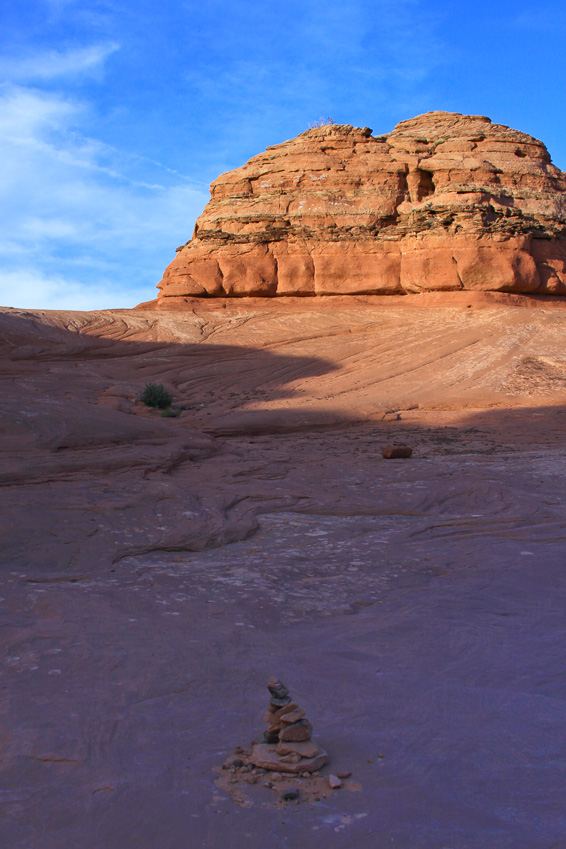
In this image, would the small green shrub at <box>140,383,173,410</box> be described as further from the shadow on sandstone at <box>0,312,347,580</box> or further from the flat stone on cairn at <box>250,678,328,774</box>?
the flat stone on cairn at <box>250,678,328,774</box>

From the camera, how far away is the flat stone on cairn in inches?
84.8

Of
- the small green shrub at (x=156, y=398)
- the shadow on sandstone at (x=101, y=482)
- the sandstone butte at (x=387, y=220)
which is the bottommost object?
the shadow on sandstone at (x=101, y=482)

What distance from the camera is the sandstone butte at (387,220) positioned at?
24203mm

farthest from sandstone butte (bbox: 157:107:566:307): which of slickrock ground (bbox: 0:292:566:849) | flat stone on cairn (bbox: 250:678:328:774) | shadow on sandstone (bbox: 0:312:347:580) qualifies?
flat stone on cairn (bbox: 250:678:328:774)

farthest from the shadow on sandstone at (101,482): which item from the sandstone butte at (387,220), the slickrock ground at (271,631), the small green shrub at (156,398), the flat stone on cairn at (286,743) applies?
the sandstone butte at (387,220)

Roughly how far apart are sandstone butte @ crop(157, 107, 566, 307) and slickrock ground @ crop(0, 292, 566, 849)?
Result: 1464cm

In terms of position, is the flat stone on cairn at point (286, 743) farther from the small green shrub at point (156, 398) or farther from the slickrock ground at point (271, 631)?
the small green shrub at point (156, 398)

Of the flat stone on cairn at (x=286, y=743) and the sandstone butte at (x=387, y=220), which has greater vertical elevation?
the sandstone butte at (x=387, y=220)

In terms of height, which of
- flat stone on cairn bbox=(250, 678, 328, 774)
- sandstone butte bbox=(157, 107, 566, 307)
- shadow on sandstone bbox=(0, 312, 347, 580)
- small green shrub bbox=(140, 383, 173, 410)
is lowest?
flat stone on cairn bbox=(250, 678, 328, 774)

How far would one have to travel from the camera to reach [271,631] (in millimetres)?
3525

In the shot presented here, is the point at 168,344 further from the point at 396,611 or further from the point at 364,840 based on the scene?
the point at 364,840

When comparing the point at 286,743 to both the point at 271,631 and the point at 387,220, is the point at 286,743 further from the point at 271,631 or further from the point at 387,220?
the point at 387,220

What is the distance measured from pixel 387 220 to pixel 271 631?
2413 centimetres

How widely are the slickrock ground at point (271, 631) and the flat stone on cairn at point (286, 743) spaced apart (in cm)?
10
